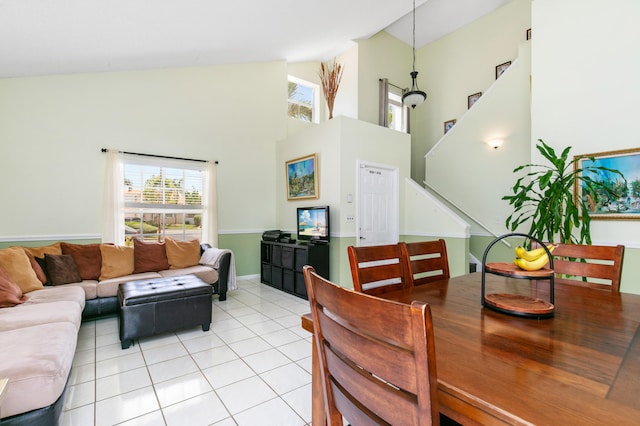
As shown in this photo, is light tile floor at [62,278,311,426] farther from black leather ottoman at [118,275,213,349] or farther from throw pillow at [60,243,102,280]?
throw pillow at [60,243,102,280]

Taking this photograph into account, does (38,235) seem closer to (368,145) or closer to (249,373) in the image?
(249,373)

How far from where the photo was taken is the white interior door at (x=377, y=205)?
455 cm

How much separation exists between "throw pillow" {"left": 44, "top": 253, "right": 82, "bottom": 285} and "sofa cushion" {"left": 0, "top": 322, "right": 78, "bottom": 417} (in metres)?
1.59

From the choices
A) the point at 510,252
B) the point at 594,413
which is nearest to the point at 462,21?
the point at 510,252

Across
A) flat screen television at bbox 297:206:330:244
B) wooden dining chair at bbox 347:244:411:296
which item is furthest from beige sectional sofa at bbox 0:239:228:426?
flat screen television at bbox 297:206:330:244

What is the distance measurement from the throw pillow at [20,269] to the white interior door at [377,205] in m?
3.83

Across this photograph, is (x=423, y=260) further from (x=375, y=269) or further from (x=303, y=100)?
(x=303, y=100)

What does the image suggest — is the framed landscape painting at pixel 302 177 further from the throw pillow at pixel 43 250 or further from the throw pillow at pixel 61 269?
the throw pillow at pixel 43 250

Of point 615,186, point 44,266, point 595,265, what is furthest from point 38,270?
point 615,186

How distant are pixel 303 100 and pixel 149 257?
13.8ft

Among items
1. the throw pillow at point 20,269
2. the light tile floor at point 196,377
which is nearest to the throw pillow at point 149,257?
the light tile floor at point 196,377

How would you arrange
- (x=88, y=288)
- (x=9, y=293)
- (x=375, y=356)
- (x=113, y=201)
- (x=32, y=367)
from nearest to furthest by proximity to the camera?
1. (x=375, y=356)
2. (x=32, y=367)
3. (x=9, y=293)
4. (x=88, y=288)
5. (x=113, y=201)

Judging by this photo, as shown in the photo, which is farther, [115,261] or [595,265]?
[115,261]

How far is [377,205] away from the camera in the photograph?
189 inches
